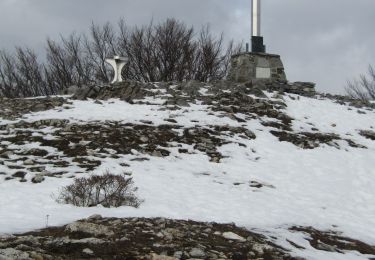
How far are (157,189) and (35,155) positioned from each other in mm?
3216

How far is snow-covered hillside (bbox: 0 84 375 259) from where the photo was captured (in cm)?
710

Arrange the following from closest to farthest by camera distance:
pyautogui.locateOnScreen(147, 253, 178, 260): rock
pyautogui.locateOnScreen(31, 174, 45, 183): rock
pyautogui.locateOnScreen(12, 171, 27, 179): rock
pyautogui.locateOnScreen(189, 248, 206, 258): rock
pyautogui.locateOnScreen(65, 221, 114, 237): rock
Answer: pyautogui.locateOnScreen(147, 253, 178, 260): rock < pyautogui.locateOnScreen(189, 248, 206, 258): rock < pyautogui.locateOnScreen(65, 221, 114, 237): rock < pyautogui.locateOnScreen(31, 174, 45, 183): rock < pyautogui.locateOnScreen(12, 171, 27, 179): rock

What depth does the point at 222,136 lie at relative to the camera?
12.4m

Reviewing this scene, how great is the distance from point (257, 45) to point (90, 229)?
1665cm

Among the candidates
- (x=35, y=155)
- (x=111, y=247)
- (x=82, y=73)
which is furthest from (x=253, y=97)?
(x=82, y=73)

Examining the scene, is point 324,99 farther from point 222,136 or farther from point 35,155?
point 35,155

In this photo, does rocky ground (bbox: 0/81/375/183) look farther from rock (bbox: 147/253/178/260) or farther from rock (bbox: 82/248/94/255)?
rock (bbox: 147/253/178/260)

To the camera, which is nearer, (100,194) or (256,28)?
(100,194)

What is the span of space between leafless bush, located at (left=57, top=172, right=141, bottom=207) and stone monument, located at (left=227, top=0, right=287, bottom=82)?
13.1 m

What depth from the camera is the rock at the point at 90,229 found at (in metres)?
5.24

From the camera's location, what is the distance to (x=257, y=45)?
2078 cm

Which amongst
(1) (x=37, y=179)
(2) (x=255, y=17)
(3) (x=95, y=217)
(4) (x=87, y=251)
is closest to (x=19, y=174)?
(1) (x=37, y=179)

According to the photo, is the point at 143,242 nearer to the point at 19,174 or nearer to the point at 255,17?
the point at 19,174

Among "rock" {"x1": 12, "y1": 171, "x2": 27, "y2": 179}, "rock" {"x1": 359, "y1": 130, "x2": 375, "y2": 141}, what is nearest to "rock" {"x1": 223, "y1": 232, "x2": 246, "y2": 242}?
"rock" {"x1": 12, "y1": 171, "x2": 27, "y2": 179}
